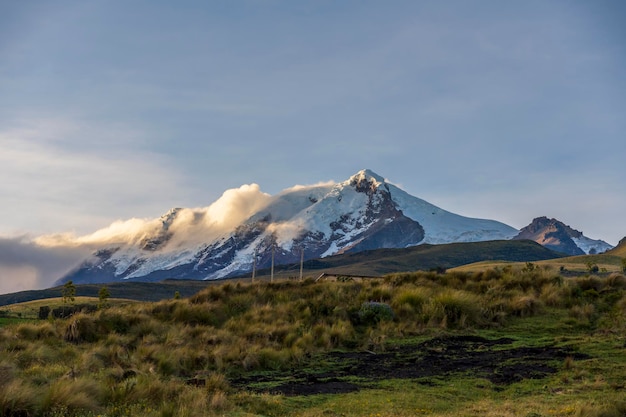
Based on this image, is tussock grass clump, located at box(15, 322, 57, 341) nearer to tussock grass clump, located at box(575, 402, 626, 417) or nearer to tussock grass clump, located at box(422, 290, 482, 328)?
tussock grass clump, located at box(422, 290, 482, 328)

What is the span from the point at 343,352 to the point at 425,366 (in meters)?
3.36

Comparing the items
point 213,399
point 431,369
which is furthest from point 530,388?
point 213,399

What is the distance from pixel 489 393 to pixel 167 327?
39.3 ft

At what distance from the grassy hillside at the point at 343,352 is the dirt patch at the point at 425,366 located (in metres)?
0.05

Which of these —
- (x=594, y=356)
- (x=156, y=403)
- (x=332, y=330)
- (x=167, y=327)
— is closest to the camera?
(x=156, y=403)

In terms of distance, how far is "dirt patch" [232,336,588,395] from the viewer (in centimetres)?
1273

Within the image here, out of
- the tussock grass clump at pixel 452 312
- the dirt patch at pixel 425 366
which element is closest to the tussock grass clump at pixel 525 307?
the tussock grass clump at pixel 452 312

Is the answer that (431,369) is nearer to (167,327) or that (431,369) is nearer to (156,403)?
(156,403)

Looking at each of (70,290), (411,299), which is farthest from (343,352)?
(70,290)

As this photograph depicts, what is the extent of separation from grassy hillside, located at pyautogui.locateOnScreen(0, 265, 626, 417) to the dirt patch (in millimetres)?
47

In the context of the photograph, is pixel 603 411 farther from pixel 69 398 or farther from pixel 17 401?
pixel 17 401

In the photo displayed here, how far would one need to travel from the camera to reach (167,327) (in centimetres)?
2000

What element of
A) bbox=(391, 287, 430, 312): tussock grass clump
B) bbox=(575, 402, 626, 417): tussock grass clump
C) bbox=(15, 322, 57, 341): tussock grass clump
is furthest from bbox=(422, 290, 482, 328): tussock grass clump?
bbox=(15, 322, 57, 341): tussock grass clump

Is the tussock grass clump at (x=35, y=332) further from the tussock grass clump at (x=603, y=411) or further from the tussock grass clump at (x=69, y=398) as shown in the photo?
the tussock grass clump at (x=603, y=411)
